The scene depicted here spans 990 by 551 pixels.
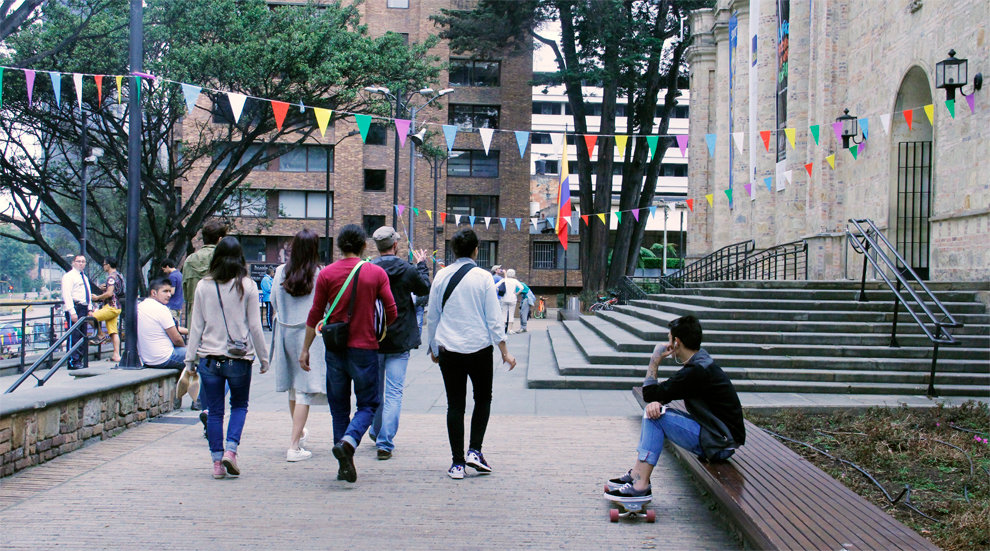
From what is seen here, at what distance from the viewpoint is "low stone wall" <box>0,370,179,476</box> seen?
5656 mm

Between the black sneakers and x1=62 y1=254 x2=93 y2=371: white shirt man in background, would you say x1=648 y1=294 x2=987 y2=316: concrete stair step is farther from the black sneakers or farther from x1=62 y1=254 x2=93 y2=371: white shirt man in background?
x1=62 y1=254 x2=93 y2=371: white shirt man in background

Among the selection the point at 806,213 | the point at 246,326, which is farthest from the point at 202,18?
the point at 246,326

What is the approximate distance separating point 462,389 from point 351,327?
0.93m

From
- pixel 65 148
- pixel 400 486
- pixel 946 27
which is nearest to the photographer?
pixel 400 486

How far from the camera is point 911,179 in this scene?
15.9 meters

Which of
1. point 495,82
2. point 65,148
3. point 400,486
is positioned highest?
point 495,82

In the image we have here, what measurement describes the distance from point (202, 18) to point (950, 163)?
18.0m

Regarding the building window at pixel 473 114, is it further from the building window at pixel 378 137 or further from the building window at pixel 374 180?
the building window at pixel 374 180

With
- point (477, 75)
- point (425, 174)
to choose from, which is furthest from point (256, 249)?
point (477, 75)

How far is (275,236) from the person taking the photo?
148ft

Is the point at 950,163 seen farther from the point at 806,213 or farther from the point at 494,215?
the point at 494,215

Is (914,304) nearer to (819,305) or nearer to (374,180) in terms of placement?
(819,305)

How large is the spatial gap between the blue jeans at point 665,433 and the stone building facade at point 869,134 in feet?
32.5

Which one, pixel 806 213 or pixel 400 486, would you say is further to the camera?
pixel 806 213
